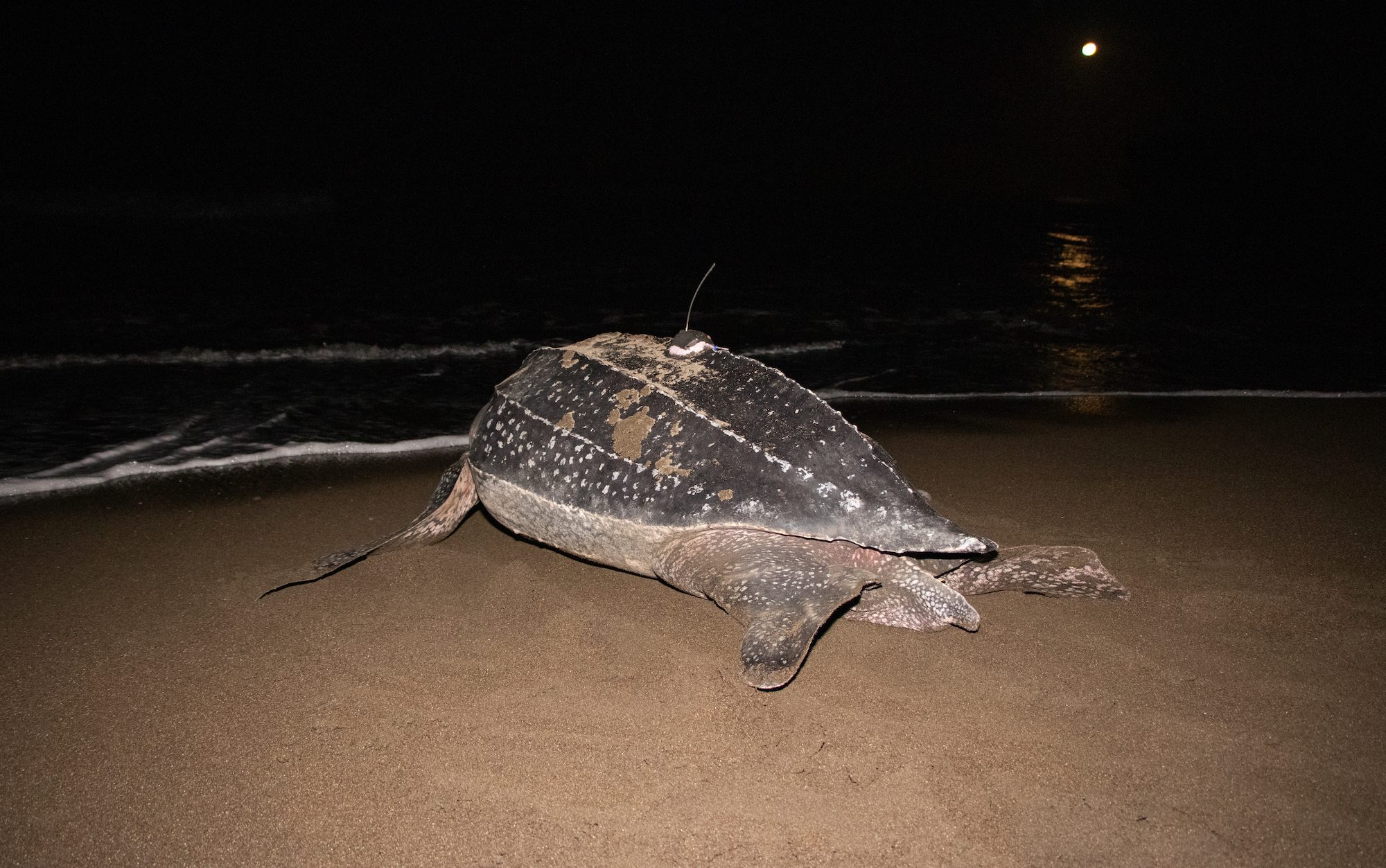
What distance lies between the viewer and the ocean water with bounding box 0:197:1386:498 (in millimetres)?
4020

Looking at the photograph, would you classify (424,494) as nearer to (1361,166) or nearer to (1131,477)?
(1131,477)

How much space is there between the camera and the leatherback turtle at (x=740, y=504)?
1.89 m

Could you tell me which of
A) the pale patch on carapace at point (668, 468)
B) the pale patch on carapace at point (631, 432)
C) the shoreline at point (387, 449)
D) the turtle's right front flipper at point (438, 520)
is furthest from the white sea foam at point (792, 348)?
the pale patch on carapace at point (668, 468)

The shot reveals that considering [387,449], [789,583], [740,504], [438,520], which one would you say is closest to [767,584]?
[789,583]

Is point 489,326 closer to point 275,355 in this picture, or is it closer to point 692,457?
point 275,355

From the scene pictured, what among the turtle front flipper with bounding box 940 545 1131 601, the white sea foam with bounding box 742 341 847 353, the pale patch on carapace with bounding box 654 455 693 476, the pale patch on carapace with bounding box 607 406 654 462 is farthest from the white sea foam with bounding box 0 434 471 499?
the white sea foam with bounding box 742 341 847 353

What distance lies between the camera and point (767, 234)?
16.5 meters

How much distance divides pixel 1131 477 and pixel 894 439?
1065mm

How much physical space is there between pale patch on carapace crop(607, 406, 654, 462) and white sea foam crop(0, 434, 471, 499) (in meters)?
0.85

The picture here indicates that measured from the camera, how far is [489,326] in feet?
22.8

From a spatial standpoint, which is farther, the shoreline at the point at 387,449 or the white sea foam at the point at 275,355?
the white sea foam at the point at 275,355

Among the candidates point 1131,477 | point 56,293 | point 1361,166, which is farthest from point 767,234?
point 1361,166

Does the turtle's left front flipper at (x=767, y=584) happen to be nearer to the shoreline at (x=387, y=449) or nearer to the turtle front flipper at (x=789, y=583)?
the turtle front flipper at (x=789, y=583)

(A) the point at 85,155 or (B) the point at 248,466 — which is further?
(A) the point at 85,155
